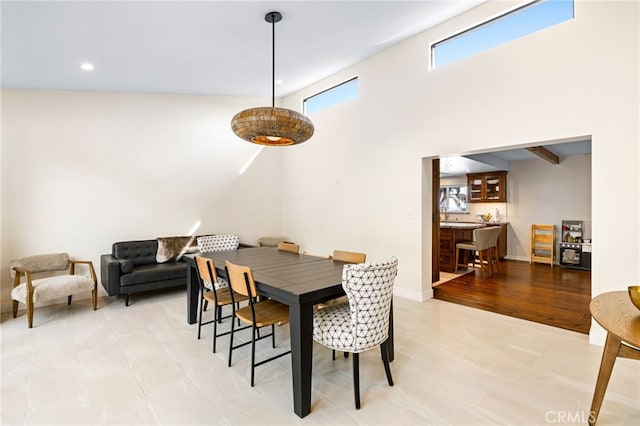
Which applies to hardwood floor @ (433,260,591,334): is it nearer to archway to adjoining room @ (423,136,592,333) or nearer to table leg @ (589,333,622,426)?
archway to adjoining room @ (423,136,592,333)

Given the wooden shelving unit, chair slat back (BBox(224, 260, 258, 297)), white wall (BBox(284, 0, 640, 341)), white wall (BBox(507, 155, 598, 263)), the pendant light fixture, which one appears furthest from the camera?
the wooden shelving unit

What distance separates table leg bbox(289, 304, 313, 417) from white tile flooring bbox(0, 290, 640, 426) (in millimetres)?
94

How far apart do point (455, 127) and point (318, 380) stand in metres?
3.24

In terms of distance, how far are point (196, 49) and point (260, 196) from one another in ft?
9.93

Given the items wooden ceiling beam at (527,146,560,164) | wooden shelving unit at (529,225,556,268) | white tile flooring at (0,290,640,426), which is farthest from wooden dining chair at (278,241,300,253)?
wooden shelving unit at (529,225,556,268)

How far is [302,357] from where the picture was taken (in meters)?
2.00

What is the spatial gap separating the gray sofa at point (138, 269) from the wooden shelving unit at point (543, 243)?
7.27 m

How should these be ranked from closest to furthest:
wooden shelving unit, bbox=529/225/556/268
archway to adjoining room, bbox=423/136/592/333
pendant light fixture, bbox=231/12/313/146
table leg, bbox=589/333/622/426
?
table leg, bbox=589/333/622/426 < pendant light fixture, bbox=231/12/313/146 < archway to adjoining room, bbox=423/136/592/333 < wooden shelving unit, bbox=529/225/556/268

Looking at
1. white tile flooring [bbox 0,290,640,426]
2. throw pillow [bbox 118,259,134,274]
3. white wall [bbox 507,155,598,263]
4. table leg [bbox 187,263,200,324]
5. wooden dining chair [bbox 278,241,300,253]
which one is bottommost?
white tile flooring [bbox 0,290,640,426]

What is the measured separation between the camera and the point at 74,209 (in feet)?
14.8

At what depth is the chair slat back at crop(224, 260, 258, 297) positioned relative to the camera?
2.31 metres

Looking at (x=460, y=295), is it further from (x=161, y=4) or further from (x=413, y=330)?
(x=161, y=4)

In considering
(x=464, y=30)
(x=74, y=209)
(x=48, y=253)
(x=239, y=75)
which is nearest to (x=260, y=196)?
(x=239, y=75)

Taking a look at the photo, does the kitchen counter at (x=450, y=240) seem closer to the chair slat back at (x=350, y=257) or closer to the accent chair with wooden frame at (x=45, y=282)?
the chair slat back at (x=350, y=257)
